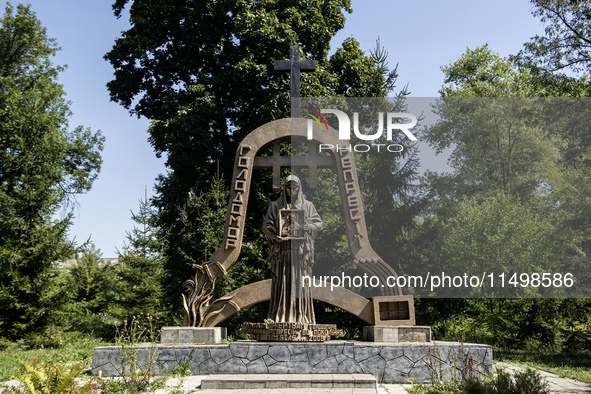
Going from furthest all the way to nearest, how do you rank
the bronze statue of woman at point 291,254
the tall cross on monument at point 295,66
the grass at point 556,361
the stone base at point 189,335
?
the tall cross on monument at point 295,66 < the stone base at point 189,335 < the grass at point 556,361 < the bronze statue of woman at point 291,254

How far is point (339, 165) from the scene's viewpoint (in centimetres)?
1029

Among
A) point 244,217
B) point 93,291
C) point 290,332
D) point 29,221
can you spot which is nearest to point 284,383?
point 290,332

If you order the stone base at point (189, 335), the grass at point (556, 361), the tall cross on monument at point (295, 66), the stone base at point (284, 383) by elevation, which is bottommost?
the grass at point (556, 361)

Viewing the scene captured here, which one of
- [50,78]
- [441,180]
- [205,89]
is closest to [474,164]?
[441,180]

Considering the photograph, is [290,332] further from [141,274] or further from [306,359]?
[141,274]

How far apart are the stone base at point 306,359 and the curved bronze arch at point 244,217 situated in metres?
1.36

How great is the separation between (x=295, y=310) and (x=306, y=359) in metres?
0.89

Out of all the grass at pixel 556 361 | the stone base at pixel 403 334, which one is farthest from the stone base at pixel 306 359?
the grass at pixel 556 361

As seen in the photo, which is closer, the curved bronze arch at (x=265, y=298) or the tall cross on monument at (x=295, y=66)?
the curved bronze arch at (x=265, y=298)

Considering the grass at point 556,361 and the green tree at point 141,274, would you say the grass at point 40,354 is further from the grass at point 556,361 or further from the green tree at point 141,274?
the grass at point 556,361

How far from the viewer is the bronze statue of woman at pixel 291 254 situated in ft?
29.1

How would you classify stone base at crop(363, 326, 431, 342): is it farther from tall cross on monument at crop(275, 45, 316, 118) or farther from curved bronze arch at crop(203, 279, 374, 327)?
tall cross on monument at crop(275, 45, 316, 118)

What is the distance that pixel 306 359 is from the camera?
8.29 metres

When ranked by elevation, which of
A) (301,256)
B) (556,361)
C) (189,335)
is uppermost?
(301,256)
